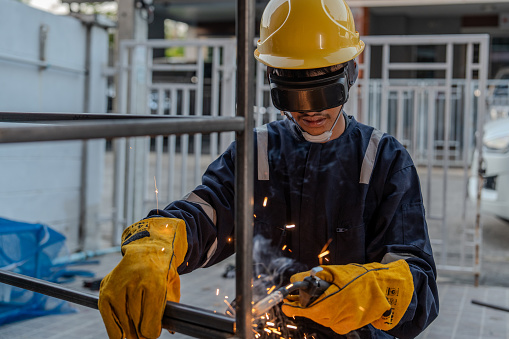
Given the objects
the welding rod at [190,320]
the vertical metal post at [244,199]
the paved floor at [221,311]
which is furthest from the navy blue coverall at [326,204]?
the paved floor at [221,311]

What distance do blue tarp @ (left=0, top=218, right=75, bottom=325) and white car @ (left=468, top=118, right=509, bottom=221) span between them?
12.9ft

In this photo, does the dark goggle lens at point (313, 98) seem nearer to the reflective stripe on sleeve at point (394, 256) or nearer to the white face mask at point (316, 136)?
the white face mask at point (316, 136)

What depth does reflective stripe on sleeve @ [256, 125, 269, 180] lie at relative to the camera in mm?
2072

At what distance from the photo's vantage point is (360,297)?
1.54 m

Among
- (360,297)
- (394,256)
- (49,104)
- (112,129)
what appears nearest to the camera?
(112,129)

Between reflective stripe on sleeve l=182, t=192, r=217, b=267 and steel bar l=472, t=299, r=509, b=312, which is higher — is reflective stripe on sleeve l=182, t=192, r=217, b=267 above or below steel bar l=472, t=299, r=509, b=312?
above

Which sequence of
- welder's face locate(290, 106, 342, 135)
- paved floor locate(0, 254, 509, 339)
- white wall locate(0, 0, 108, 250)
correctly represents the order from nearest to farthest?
welder's face locate(290, 106, 342, 135) < paved floor locate(0, 254, 509, 339) < white wall locate(0, 0, 108, 250)

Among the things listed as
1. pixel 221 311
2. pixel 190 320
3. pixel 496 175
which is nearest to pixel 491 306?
pixel 221 311

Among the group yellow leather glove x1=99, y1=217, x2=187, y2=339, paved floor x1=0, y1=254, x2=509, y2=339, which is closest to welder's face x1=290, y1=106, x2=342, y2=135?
yellow leather glove x1=99, y1=217, x2=187, y2=339

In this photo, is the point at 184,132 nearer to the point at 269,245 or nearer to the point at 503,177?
the point at 269,245

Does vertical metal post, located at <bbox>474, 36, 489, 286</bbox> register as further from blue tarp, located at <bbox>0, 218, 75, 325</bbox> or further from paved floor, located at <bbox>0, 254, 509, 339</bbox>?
blue tarp, located at <bbox>0, 218, 75, 325</bbox>

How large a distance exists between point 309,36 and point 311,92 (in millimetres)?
210

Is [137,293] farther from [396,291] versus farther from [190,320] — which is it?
[396,291]

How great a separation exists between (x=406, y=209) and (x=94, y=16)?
4.31 meters
